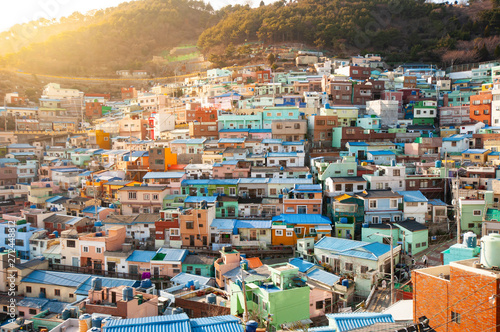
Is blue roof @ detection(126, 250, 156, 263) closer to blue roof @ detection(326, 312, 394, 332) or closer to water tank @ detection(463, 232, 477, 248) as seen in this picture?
blue roof @ detection(326, 312, 394, 332)

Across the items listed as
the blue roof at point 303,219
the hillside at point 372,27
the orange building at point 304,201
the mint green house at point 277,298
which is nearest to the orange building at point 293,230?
the blue roof at point 303,219

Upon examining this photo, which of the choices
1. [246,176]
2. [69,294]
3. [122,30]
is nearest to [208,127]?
[246,176]

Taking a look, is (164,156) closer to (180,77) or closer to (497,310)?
(497,310)

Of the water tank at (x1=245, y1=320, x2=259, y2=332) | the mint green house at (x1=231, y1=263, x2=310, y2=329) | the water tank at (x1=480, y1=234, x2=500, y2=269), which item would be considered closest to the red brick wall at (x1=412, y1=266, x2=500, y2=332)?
the water tank at (x1=480, y1=234, x2=500, y2=269)

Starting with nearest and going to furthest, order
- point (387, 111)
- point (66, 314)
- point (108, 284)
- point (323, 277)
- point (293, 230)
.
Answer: point (66, 314) → point (323, 277) → point (108, 284) → point (293, 230) → point (387, 111)

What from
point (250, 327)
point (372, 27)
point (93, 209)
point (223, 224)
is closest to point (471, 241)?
point (250, 327)

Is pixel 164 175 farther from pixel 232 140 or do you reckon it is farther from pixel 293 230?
pixel 293 230

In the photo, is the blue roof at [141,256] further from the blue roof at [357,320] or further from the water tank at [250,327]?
the blue roof at [357,320]
